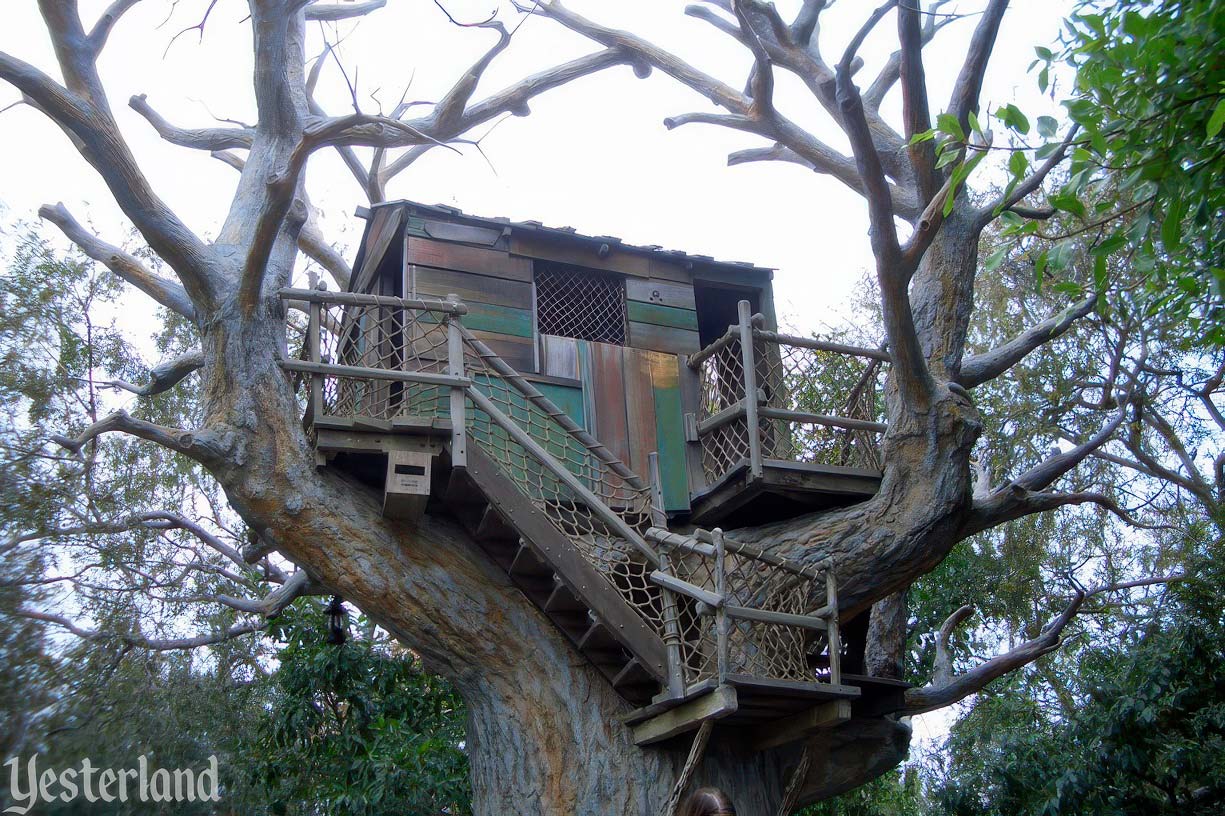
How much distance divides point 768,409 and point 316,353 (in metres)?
3.37

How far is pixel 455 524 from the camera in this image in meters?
8.88

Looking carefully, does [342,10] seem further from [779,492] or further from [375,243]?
[779,492]

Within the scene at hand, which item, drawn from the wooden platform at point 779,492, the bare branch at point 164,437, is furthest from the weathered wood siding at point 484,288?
the bare branch at point 164,437

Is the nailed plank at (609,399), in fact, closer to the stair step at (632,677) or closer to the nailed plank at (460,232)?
the nailed plank at (460,232)

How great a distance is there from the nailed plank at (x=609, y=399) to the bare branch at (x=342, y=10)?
18.5ft

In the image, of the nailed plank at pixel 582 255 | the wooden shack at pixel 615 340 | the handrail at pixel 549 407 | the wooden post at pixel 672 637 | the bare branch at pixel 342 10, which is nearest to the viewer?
the wooden post at pixel 672 637

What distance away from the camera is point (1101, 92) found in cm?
529

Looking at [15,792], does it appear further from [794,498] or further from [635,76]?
[635,76]

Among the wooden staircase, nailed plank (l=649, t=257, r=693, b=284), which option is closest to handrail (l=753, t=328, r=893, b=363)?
nailed plank (l=649, t=257, r=693, b=284)

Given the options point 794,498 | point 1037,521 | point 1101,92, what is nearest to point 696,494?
point 794,498

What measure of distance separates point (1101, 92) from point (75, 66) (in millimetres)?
6759

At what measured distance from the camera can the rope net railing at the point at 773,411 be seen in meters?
9.05

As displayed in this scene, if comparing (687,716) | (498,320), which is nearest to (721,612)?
(687,716)

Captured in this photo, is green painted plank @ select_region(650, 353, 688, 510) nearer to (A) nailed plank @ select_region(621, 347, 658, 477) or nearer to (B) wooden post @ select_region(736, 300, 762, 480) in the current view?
(A) nailed plank @ select_region(621, 347, 658, 477)
